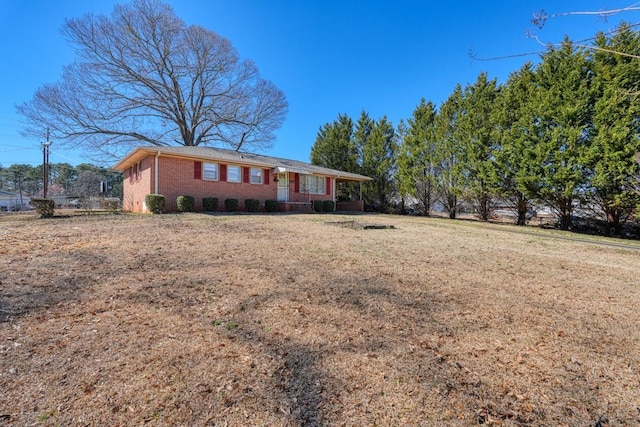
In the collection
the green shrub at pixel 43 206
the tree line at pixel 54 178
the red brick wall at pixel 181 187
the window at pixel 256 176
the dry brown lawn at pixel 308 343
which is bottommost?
the dry brown lawn at pixel 308 343

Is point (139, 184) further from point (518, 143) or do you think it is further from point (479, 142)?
point (518, 143)

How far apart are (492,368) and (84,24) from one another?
1003 inches

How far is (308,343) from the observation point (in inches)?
89.1

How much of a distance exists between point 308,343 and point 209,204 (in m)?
12.8

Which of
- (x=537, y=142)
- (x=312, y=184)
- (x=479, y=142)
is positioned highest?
(x=479, y=142)

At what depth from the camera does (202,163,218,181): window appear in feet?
47.4

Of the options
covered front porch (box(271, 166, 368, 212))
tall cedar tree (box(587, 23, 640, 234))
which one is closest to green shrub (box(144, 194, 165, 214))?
covered front porch (box(271, 166, 368, 212))

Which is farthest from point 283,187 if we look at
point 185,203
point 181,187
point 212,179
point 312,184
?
point 185,203

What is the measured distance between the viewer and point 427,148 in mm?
18406

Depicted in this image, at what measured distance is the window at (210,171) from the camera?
14.4 metres

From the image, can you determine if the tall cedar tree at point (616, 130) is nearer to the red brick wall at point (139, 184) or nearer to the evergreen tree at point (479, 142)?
the evergreen tree at point (479, 142)

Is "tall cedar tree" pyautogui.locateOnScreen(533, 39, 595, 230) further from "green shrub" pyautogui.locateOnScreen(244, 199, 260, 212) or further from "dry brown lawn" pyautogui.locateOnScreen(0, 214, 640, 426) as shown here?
"green shrub" pyautogui.locateOnScreen(244, 199, 260, 212)

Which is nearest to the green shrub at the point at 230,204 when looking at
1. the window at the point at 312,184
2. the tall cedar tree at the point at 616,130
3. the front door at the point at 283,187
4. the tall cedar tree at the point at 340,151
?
the front door at the point at 283,187

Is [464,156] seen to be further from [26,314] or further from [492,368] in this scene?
[26,314]
